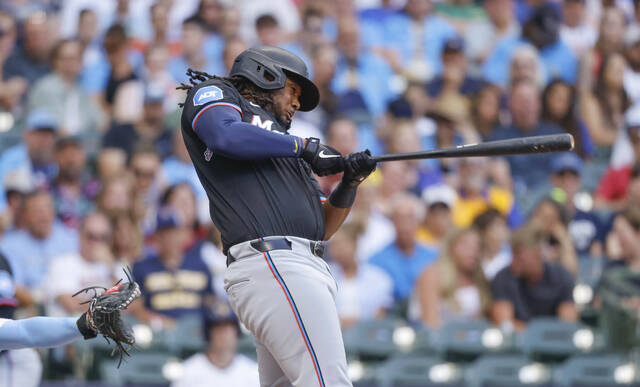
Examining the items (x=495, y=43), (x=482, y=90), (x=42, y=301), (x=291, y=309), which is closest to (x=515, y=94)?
(x=482, y=90)

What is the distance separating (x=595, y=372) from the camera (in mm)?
6801

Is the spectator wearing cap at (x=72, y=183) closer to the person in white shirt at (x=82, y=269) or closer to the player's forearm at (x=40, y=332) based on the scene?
the person in white shirt at (x=82, y=269)

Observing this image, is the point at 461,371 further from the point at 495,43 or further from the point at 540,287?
the point at 495,43

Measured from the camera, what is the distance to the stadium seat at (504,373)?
6.78 metres

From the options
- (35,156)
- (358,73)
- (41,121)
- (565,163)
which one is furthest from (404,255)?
(41,121)

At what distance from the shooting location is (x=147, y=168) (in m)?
8.52

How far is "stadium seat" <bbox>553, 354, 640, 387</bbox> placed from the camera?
267 inches

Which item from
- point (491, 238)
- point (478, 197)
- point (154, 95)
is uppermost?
point (154, 95)

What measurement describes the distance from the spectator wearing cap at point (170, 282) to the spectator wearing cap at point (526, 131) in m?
3.21

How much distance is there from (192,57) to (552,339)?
457cm

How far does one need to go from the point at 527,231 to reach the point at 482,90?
2258mm

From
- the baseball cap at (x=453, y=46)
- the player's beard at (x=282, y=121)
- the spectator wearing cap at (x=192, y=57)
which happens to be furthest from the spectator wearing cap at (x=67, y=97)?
the player's beard at (x=282, y=121)

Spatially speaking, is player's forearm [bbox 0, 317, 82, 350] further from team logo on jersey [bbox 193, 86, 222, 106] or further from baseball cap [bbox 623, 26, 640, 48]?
baseball cap [bbox 623, 26, 640, 48]

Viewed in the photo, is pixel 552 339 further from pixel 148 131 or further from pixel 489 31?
pixel 489 31
